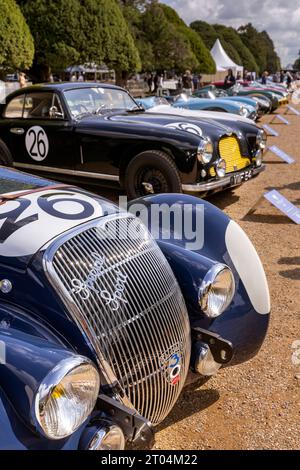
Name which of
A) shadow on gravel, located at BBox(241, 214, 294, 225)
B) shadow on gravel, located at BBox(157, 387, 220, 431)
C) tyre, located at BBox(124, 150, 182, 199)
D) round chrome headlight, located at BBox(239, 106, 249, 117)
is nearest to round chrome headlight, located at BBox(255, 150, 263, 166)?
shadow on gravel, located at BBox(241, 214, 294, 225)

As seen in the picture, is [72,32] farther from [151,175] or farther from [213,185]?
[213,185]

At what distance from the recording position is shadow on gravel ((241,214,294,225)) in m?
6.17

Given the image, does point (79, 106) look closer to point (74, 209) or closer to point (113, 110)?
point (113, 110)

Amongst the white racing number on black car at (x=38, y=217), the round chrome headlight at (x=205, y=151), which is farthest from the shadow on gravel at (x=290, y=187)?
the white racing number on black car at (x=38, y=217)

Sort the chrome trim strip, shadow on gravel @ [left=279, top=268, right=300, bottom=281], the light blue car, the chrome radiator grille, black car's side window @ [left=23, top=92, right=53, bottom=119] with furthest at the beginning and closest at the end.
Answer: the light blue car < black car's side window @ [left=23, top=92, right=53, bottom=119] < the chrome trim strip < shadow on gravel @ [left=279, top=268, right=300, bottom=281] < the chrome radiator grille

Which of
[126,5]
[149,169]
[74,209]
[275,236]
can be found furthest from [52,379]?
[126,5]

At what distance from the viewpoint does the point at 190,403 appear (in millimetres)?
2912

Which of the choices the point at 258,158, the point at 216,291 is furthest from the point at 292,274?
the point at 258,158

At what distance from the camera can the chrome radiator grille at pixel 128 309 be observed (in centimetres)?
207

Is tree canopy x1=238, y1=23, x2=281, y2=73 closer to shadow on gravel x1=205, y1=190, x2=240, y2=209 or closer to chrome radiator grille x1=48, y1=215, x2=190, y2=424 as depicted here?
shadow on gravel x1=205, y1=190, x2=240, y2=209

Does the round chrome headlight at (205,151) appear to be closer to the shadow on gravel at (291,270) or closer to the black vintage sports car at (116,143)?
the black vintage sports car at (116,143)

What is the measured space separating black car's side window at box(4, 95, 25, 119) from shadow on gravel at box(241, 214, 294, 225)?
12.3 ft

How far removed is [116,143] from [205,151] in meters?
1.24

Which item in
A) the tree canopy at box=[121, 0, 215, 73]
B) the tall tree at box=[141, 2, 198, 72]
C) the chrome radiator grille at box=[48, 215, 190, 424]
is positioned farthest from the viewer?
the tall tree at box=[141, 2, 198, 72]
